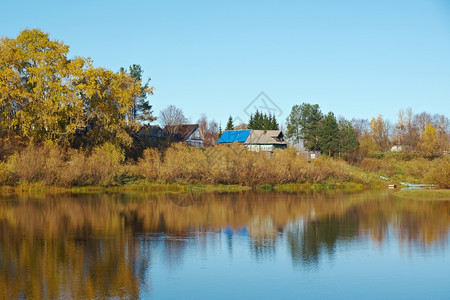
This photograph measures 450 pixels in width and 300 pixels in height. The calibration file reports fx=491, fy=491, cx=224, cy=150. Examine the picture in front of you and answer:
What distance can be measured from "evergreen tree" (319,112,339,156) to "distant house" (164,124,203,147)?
24007 mm

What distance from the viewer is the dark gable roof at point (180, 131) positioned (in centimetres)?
9100

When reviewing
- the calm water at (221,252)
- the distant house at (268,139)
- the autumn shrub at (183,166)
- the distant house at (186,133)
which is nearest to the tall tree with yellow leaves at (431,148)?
the distant house at (268,139)

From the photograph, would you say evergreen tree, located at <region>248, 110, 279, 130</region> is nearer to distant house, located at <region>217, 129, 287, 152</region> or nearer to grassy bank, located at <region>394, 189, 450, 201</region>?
distant house, located at <region>217, 129, 287, 152</region>

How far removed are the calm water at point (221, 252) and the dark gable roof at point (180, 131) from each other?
60534mm

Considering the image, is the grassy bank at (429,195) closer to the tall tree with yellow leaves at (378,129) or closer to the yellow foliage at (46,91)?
the yellow foliage at (46,91)

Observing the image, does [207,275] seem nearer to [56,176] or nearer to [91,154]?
[56,176]

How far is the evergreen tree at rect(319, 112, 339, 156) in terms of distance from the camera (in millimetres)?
84125

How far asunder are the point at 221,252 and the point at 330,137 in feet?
229

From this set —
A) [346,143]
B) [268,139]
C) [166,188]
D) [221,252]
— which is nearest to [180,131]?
[268,139]

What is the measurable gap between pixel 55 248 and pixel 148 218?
28.2ft

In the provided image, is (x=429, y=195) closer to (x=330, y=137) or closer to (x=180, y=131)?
(x=330, y=137)

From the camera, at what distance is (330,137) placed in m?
84.4

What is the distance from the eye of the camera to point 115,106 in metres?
48.5

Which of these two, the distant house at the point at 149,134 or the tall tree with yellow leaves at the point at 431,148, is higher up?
the distant house at the point at 149,134
